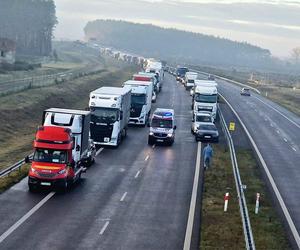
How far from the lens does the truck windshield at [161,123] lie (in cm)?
4681

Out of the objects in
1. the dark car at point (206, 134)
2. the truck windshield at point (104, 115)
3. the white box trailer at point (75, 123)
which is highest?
the white box trailer at point (75, 123)

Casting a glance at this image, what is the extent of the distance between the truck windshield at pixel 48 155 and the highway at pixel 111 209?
5.38ft

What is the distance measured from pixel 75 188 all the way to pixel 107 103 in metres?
13.6

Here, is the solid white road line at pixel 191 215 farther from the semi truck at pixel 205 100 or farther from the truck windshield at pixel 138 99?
the semi truck at pixel 205 100

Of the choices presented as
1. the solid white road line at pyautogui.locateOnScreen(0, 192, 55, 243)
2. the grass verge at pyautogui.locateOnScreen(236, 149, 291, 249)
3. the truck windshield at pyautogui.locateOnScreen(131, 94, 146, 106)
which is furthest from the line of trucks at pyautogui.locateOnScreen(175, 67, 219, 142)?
the solid white road line at pyautogui.locateOnScreen(0, 192, 55, 243)

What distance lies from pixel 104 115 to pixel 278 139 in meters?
20.0

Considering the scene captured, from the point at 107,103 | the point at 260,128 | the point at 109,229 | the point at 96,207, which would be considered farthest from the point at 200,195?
the point at 260,128

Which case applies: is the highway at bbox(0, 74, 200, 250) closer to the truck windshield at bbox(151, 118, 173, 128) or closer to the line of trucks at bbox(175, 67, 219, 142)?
the truck windshield at bbox(151, 118, 173, 128)

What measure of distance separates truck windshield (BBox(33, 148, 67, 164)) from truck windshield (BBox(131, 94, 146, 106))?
26.4 metres

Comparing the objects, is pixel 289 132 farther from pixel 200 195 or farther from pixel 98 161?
pixel 200 195

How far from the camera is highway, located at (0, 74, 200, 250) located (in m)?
21.9

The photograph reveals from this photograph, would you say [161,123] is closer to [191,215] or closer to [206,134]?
[206,134]

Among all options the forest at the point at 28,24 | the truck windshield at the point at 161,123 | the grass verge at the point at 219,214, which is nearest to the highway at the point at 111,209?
the grass verge at the point at 219,214

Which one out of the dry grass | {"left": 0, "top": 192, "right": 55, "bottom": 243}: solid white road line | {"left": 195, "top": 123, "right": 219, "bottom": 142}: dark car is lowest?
the dry grass
